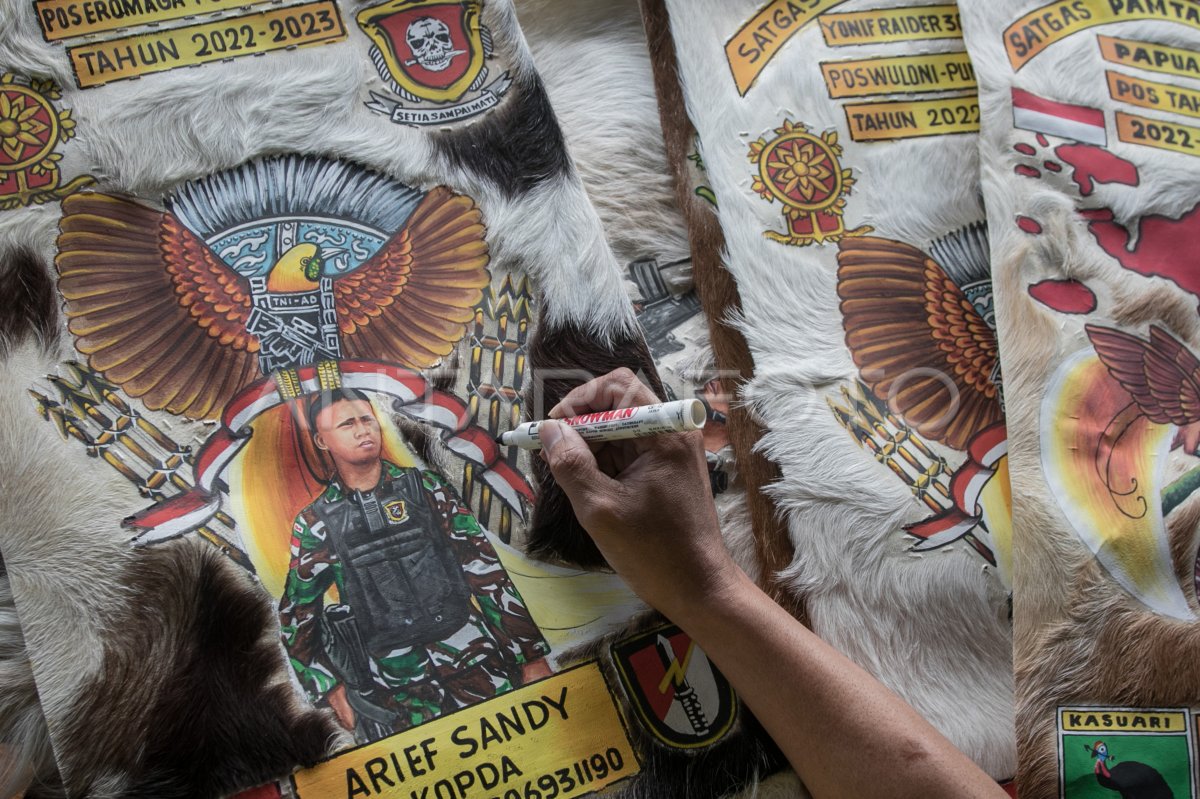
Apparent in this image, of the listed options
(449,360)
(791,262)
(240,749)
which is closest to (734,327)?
(791,262)

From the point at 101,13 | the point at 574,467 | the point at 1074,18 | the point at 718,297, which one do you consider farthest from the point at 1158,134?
the point at 101,13

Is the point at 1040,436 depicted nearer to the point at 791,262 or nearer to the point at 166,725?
the point at 791,262

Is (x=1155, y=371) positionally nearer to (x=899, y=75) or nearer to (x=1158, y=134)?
(x=1158, y=134)

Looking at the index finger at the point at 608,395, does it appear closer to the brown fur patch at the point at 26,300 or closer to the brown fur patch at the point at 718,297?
the brown fur patch at the point at 718,297

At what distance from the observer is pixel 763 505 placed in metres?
0.97

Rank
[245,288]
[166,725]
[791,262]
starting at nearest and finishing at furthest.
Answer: [166,725], [245,288], [791,262]

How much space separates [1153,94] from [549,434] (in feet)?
2.59

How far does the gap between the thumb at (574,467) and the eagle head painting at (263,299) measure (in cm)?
14

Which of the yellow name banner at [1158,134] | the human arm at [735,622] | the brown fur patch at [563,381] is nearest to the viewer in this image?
the human arm at [735,622]

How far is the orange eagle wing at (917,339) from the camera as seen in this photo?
1.00 meters

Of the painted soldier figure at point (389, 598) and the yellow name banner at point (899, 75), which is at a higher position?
the yellow name banner at point (899, 75)

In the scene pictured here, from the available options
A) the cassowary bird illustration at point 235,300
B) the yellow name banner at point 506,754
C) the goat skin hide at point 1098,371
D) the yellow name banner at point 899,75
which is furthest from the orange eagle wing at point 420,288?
the goat skin hide at point 1098,371

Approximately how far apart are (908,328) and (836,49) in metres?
0.34

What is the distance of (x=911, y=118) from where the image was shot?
1095 mm
